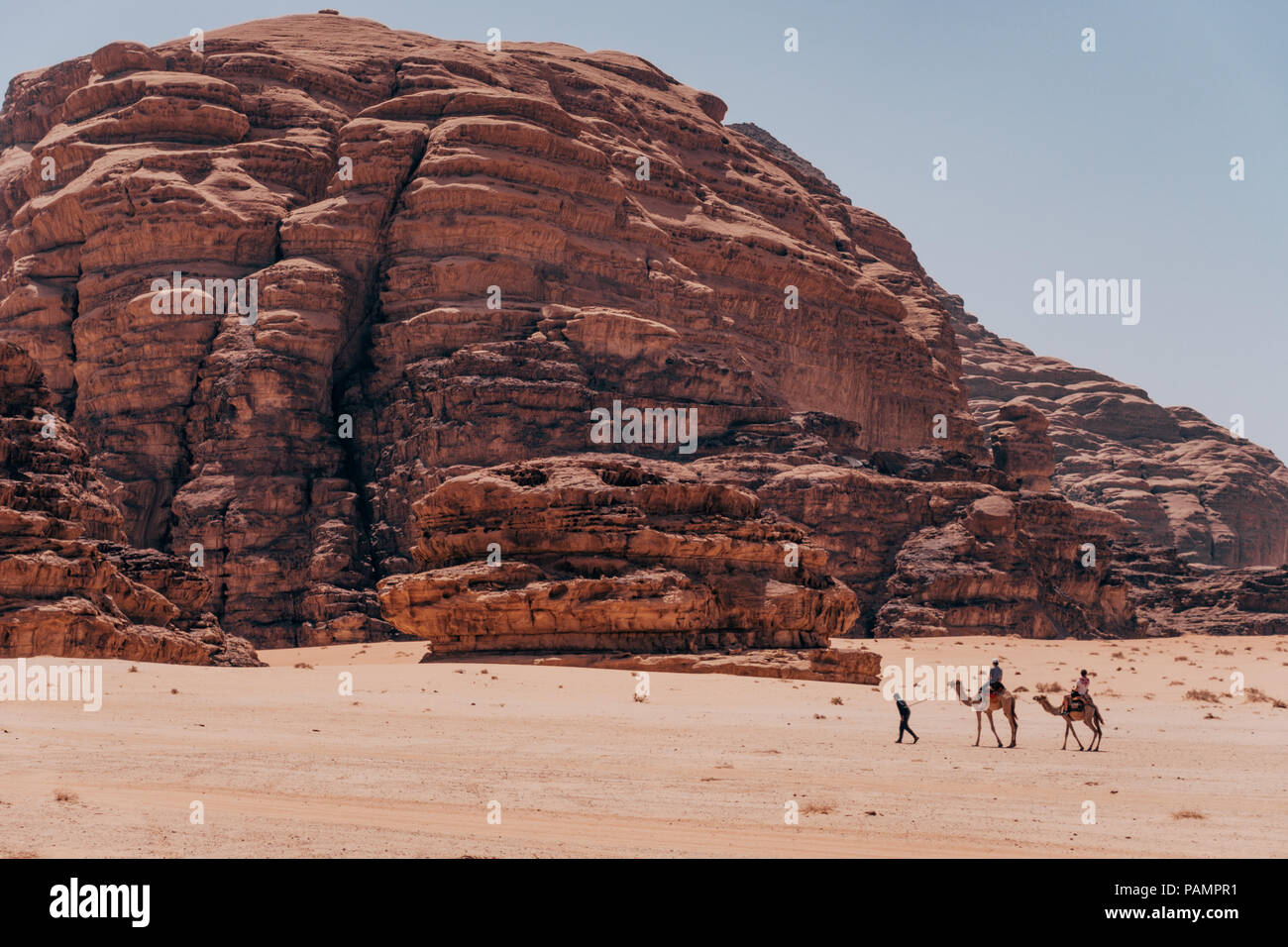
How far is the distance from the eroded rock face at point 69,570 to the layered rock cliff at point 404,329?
2018cm

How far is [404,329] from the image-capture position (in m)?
78.2

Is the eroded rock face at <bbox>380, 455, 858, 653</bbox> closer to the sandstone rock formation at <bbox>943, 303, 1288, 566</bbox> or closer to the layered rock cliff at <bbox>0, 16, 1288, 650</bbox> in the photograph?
the layered rock cliff at <bbox>0, 16, 1288, 650</bbox>

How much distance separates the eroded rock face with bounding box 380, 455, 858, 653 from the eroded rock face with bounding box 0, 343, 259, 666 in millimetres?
7061

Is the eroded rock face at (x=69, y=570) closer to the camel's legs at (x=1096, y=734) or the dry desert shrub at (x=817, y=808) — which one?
the camel's legs at (x=1096, y=734)

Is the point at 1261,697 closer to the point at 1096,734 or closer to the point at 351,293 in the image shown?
the point at 1096,734

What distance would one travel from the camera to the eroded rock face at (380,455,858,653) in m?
35.8

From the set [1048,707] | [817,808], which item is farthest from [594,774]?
[1048,707]

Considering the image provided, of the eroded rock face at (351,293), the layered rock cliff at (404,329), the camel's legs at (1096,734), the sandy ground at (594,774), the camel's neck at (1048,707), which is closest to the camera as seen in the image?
the sandy ground at (594,774)

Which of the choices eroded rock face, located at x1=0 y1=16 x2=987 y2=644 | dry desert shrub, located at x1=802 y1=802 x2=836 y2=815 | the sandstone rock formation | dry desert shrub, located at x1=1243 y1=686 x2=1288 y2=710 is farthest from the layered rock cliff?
the sandstone rock formation

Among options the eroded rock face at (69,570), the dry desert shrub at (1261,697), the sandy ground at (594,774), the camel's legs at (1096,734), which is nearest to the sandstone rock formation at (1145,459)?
the dry desert shrub at (1261,697)

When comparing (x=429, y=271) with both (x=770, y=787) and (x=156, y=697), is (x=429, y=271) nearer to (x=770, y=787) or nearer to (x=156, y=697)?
(x=156, y=697)

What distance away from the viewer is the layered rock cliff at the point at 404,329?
73.0m

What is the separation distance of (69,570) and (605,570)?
14055mm

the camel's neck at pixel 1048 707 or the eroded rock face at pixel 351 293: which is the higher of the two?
the eroded rock face at pixel 351 293
